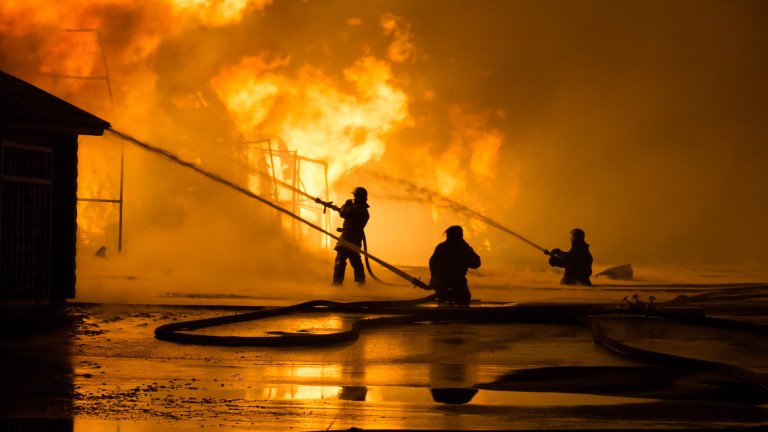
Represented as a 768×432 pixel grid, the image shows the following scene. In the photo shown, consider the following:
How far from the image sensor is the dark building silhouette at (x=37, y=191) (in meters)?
14.7

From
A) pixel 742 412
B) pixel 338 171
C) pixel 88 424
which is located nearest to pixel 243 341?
pixel 88 424

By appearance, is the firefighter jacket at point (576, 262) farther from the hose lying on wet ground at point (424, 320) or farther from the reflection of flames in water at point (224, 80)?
the reflection of flames in water at point (224, 80)

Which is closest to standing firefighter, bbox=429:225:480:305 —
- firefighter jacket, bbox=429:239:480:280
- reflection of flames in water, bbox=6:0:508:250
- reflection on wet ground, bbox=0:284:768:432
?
firefighter jacket, bbox=429:239:480:280

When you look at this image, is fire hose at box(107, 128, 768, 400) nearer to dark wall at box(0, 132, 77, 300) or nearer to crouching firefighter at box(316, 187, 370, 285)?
dark wall at box(0, 132, 77, 300)

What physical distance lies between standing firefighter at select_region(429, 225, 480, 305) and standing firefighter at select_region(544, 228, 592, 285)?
6.11 m

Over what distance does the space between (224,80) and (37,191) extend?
57.9 ft

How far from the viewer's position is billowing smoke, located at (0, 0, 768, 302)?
98.1 ft

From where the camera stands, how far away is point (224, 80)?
1287 inches

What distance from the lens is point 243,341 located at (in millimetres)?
10812

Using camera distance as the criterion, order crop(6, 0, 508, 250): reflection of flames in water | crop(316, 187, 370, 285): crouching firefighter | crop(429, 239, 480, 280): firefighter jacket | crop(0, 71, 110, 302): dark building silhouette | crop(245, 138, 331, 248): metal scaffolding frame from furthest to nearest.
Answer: crop(245, 138, 331, 248): metal scaffolding frame
crop(6, 0, 508, 250): reflection of flames in water
crop(316, 187, 370, 285): crouching firefighter
crop(429, 239, 480, 280): firefighter jacket
crop(0, 71, 110, 302): dark building silhouette

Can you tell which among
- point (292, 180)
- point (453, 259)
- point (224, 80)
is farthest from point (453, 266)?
point (292, 180)

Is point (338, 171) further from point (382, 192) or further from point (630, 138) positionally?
point (382, 192)

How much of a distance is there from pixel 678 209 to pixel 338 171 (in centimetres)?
2932

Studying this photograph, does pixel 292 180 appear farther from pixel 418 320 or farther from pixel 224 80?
pixel 418 320
